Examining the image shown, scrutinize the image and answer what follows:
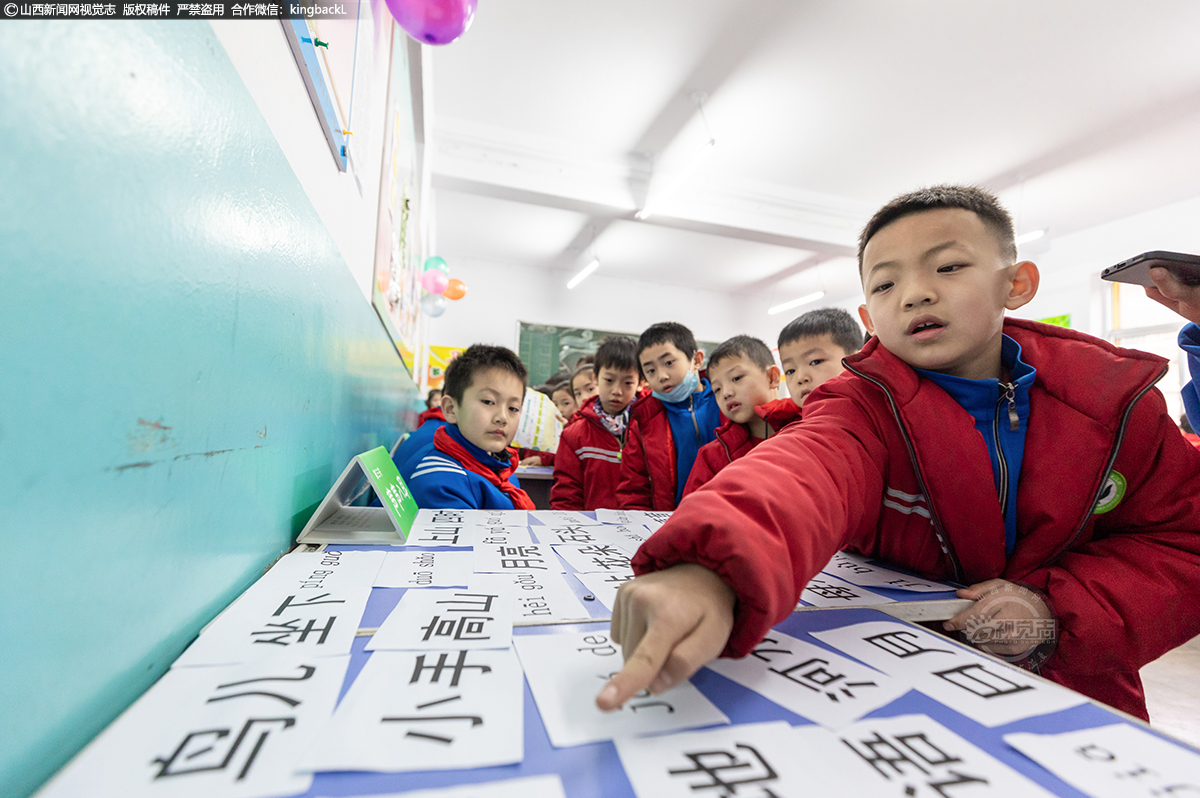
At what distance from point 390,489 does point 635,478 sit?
1.21 m

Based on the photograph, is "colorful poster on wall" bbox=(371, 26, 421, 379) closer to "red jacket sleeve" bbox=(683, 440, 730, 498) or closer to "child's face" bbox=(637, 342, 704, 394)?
"child's face" bbox=(637, 342, 704, 394)

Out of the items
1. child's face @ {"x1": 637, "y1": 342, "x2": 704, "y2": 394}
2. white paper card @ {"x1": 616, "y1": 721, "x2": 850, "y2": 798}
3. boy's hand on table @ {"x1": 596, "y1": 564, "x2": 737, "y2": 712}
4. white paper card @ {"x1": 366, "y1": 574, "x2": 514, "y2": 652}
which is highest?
child's face @ {"x1": 637, "y1": 342, "x2": 704, "y2": 394}

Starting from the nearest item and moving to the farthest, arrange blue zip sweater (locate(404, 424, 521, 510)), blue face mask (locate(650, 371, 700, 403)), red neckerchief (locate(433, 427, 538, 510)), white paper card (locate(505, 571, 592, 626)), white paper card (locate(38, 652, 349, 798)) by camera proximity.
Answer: white paper card (locate(38, 652, 349, 798)) → white paper card (locate(505, 571, 592, 626)) → blue zip sweater (locate(404, 424, 521, 510)) → red neckerchief (locate(433, 427, 538, 510)) → blue face mask (locate(650, 371, 700, 403))

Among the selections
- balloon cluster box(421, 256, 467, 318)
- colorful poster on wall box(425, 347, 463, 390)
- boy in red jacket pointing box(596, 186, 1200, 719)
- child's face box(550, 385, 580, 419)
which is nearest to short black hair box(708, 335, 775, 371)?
boy in red jacket pointing box(596, 186, 1200, 719)

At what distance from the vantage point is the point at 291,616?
0.43 meters

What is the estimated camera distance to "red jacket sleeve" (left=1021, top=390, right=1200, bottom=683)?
0.57 metres

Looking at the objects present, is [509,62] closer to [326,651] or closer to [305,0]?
[305,0]

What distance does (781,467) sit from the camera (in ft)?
1.60

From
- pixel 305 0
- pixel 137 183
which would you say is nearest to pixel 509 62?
pixel 305 0

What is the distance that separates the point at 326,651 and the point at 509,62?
352 cm

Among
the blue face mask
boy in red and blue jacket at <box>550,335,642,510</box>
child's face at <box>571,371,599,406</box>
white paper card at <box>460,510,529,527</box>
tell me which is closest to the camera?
white paper card at <box>460,510,529,527</box>

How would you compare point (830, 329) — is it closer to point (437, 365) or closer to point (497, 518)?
point (497, 518)

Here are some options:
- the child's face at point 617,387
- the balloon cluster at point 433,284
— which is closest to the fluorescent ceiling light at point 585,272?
the balloon cluster at point 433,284

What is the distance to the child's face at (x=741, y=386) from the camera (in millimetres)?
1508
